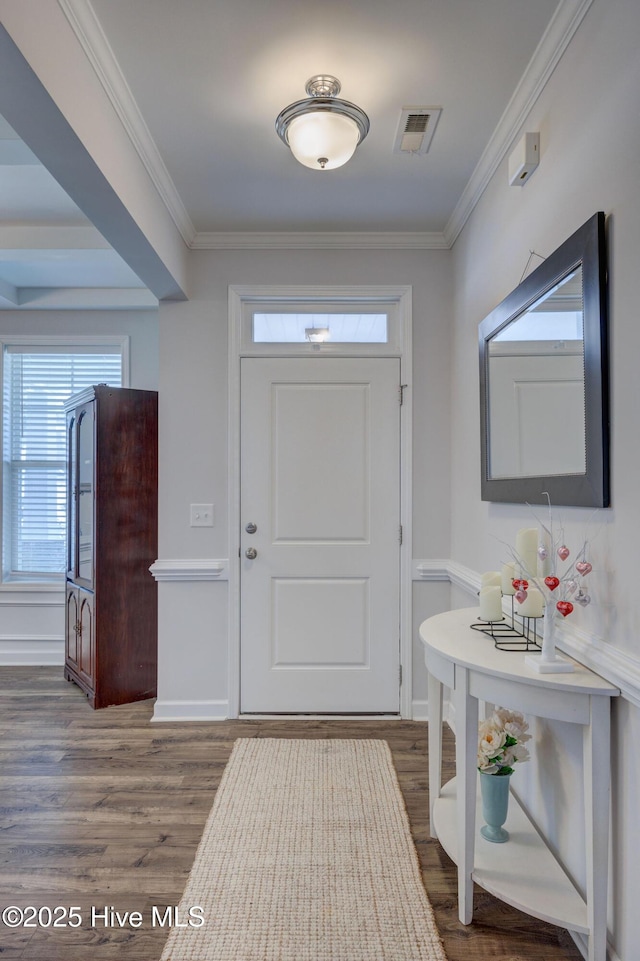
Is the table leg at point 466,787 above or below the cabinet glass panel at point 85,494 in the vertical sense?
below

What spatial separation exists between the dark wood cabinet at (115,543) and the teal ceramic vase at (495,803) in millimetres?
2258

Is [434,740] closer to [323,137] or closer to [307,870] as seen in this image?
[307,870]

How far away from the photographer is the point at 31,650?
13.5 ft

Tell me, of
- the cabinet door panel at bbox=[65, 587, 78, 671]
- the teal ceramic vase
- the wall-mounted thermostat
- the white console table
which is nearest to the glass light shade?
the wall-mounted thermostat

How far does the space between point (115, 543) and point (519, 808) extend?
7.99 feet

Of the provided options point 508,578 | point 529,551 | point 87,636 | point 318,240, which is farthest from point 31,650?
point 529,551

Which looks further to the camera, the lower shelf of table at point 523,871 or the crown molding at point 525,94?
the crown molding at point 525,94

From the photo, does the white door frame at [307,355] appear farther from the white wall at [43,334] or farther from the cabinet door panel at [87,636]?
the white wall at [43,334]

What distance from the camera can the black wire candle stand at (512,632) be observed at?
5.76ft

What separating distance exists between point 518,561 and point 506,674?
0.43m

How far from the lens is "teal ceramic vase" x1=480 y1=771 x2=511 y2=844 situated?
5.99 feet

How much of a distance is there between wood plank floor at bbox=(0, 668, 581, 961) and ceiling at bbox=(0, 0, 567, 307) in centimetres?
256

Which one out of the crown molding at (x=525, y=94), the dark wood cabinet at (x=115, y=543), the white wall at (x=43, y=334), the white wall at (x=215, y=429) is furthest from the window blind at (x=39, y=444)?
the crown molding at (x=525, y=94)

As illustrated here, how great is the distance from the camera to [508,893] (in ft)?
5.19
